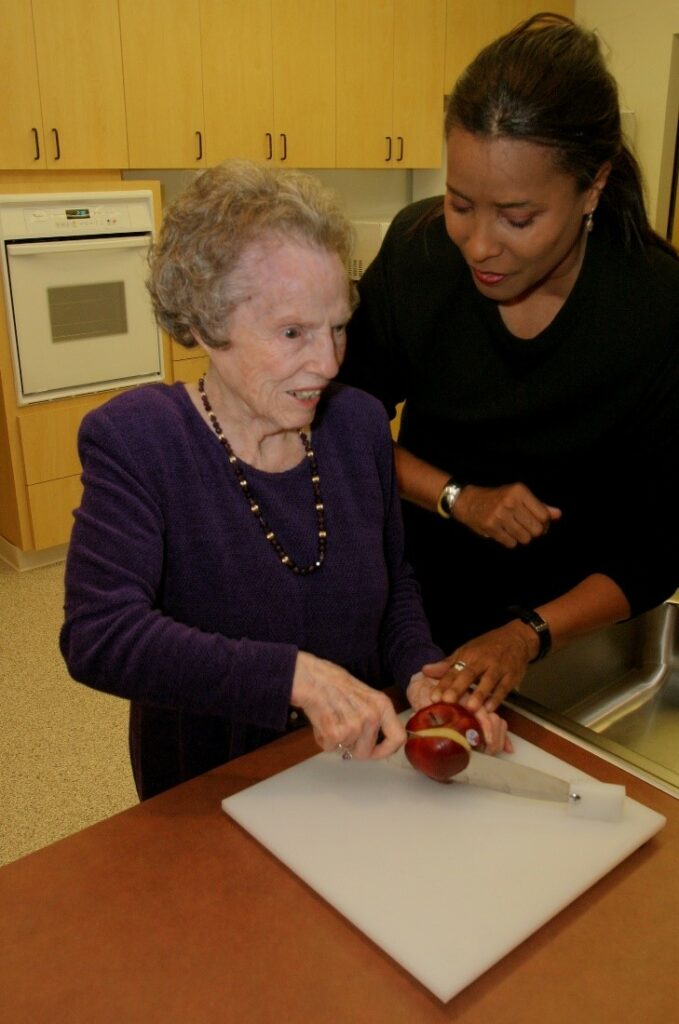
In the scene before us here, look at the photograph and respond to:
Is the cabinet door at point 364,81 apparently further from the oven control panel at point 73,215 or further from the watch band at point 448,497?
the watch band at point 448,497

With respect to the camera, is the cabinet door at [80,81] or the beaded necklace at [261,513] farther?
the cabinet door at [80,81]

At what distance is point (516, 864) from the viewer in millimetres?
881

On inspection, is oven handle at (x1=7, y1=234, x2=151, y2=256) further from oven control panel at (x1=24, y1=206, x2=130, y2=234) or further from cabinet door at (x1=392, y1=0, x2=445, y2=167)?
cabinet door at (x1=392, y1=0, x2=445, y2=167)

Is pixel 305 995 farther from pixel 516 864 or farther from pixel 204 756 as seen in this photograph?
pixel 204 756

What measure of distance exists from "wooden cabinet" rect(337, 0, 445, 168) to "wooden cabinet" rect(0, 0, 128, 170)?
4.00 ft

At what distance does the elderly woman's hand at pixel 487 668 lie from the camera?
3.64ft

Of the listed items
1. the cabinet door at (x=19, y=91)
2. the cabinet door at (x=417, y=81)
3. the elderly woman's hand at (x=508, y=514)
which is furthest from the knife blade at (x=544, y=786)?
the cabinet door at (x=417, y=81)

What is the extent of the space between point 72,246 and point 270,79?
1.24 meters

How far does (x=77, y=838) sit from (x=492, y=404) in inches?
32.6

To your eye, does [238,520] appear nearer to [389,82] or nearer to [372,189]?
[389,82]

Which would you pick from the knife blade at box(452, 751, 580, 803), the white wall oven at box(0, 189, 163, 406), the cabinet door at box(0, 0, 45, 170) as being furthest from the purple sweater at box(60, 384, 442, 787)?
the cabinet door at box(0, 0, 45, 170)

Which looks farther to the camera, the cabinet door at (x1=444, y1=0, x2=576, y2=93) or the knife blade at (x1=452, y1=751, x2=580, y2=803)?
the cabinet door at (x1=444, y1=0, x2=576, y2=93)

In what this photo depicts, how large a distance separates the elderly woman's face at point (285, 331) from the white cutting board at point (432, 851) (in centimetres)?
44

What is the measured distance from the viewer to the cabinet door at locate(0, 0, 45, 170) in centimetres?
304
